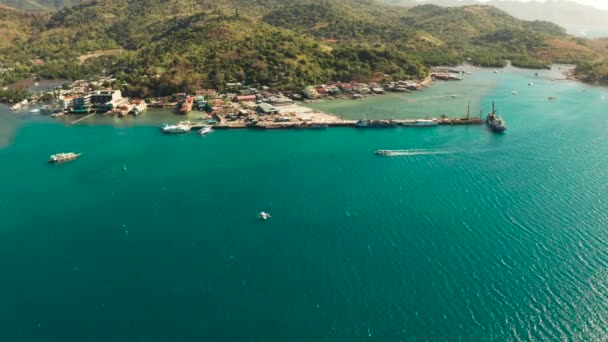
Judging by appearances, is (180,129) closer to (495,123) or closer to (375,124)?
(375,124)

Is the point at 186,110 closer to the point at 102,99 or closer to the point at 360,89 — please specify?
the point at 102,99

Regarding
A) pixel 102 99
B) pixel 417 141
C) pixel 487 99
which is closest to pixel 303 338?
pixel 417 141

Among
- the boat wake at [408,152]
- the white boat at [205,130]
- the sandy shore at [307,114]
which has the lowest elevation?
the boat wake at [408,152]

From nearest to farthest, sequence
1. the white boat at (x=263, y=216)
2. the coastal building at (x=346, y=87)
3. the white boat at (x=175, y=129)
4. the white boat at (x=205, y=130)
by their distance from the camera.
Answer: the white boat at (x=263, y=216) → the white boat at (x=205, y=130) → the white boat at (x=175, y=129) → the coastal building at (x=346, y=87)

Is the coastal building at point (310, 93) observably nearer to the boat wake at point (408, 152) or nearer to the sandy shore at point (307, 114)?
the sandy shore at point (307, 114)

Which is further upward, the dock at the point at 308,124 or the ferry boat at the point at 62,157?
the dock at the point at 308,124

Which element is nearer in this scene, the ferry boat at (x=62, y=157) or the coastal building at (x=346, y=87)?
the ferry boat at (x=62, y=157)

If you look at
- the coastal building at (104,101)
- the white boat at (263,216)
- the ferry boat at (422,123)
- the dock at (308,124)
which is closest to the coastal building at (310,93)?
the dock at (308,124)

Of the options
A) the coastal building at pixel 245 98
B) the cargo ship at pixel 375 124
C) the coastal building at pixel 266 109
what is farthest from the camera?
the coastal building at pixel 245 98
